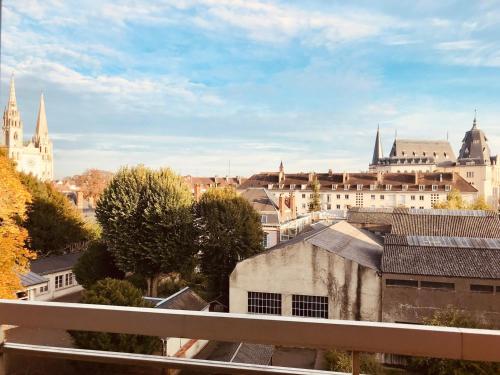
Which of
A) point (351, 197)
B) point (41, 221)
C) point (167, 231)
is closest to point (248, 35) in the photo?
point (167, 231)

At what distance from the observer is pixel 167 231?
16.4 meters

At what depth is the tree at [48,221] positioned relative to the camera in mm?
20938

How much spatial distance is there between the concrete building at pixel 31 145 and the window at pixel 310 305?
26.0 meters

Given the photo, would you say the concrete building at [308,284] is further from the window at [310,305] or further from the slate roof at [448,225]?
the slate roof at [448,225]

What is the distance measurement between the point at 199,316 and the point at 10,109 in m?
33.9

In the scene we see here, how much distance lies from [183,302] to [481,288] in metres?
9.35

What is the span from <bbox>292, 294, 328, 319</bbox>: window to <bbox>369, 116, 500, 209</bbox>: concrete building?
4864 cm

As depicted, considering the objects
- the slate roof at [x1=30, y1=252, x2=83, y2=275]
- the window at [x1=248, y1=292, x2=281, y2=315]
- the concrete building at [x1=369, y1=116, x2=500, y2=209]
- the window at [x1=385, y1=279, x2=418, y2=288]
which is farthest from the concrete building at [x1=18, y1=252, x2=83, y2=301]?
the concrete building at [x1=369, y1=116, x2=500, y2=209]

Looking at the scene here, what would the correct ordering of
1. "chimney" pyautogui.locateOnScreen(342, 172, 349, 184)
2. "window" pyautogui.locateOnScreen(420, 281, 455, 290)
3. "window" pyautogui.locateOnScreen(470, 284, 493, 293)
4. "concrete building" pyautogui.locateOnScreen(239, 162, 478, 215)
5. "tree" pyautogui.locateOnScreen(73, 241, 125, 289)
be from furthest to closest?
"chimney" pyautogui.locateOnScreen(342, 172, 349, 184), "concrete building" pyautogui.locateOnScreen(239, 162, 478, 215), "tree" pyautogui.locateOnScreen(73, 241, 125, 289), "window" pyautogui.locateOnScreen(420, 281, 455, 290), "window" pyautogui.locateOnScreen(470, 284, 493, 293)

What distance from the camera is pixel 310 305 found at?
542 inches

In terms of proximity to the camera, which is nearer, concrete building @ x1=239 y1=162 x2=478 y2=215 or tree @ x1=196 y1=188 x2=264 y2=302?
tree @ x1=196 y1=188 x2=264 y2=302

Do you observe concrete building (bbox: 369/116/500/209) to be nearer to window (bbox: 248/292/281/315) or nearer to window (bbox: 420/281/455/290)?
window (bbox: 420/281/455/290)

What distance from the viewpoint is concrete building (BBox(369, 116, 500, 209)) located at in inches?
2315

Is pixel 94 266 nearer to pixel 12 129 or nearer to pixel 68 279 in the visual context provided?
pixel 68 279
